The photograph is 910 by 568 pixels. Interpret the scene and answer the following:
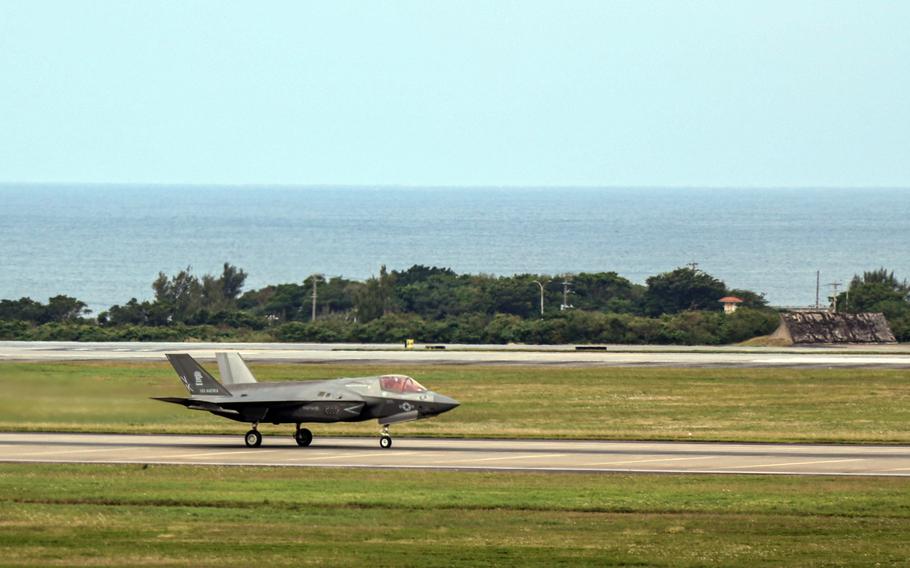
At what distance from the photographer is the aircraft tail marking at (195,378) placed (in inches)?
1762

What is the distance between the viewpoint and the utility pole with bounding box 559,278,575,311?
12350cm

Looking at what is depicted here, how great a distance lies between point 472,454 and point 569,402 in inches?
647

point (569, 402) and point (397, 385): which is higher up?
point (397, 385)

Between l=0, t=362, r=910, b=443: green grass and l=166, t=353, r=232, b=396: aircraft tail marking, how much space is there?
118 inches

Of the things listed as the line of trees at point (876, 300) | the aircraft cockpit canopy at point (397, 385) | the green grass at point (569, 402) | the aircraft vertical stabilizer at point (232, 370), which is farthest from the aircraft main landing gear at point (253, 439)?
the line of trees at point (876, 300)

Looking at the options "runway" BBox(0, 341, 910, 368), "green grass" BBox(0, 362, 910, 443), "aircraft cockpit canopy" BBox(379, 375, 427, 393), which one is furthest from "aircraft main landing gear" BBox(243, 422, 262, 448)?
"runway" BBox(0, 341, 910, 368)

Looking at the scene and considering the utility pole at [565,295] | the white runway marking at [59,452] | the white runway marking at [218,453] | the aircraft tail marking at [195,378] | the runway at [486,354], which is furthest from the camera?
the utility pole at [565,295]

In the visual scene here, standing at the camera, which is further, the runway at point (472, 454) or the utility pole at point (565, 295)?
the utility pole at point (565, 295)

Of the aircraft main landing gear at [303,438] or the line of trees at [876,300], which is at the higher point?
the line of trees at [876,300]

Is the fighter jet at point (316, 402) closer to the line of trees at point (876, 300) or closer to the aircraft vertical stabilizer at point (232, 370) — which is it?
the aircraft vertical stabilizer at point (232, 370)

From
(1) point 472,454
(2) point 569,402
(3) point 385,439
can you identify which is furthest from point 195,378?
(2) point 569,402

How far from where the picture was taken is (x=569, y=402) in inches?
2299

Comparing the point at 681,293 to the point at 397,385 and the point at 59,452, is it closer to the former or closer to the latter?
the point at 397,385

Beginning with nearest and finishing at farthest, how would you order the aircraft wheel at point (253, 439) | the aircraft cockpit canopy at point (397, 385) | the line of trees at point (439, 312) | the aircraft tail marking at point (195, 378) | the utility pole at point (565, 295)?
the aircraft cockpit canopy at point (397, 385) → the aircraft wheel at point (253, 439) → the aircraft tail marking at point (195, 378) → the line of trees at point (439, 312) → the utility pole at point (565, 295)
